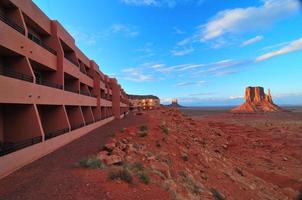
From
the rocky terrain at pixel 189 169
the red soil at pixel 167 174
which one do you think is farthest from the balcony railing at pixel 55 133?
the rocky terrain at pixel 189 169

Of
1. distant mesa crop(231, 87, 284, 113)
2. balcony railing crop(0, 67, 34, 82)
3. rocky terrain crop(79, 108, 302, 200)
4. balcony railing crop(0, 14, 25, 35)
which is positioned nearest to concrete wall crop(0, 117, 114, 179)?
rocky terrain crop(79, 108, 302, 200)

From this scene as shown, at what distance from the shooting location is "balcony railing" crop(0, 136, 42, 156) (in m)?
10.7

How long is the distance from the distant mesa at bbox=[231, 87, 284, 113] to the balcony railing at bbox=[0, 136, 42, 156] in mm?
147328

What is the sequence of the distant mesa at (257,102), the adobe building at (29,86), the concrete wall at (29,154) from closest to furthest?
the concrete wall at (29,154)
the adobe building at (29,86)
the distant mesa at (257,102)

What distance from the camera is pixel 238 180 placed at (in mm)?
19500

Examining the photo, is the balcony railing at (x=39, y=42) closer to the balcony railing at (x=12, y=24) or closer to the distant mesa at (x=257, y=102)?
the balcony railing at (x=12, y=24)

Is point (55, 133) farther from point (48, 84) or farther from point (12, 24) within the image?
point (12, 24)

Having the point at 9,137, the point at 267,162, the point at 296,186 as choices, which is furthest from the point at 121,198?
the point at 267,162

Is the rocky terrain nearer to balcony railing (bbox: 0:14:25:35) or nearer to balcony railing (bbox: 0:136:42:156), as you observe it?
balcony railing (bbox: 0:136:42:156)

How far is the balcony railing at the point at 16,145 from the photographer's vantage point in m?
10.7

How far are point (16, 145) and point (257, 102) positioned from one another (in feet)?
523

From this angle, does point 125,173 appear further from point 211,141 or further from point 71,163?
point 211,141

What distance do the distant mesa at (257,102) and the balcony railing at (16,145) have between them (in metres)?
147

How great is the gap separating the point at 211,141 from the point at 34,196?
101 feet
